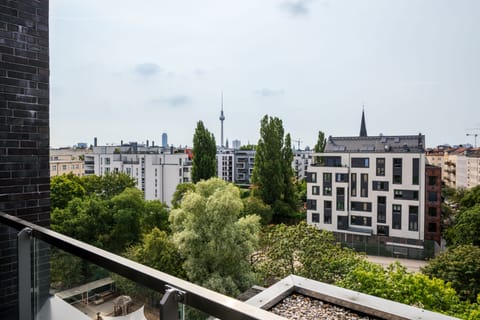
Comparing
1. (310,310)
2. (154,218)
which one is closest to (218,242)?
(154,218)

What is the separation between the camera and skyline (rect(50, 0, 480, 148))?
27.5ft

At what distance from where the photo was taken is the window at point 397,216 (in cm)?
1681

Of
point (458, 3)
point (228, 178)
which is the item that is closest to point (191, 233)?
point (458, 3)

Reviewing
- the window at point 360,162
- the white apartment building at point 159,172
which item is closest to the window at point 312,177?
the window at point 360,162

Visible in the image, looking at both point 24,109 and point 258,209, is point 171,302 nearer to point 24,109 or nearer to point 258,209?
point 24,109

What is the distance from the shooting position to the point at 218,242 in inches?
390

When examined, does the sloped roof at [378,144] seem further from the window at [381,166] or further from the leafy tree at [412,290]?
the leafy tree at [412,290]

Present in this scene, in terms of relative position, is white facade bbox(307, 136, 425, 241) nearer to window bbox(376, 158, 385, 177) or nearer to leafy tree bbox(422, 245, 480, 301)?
window bbox(376, 158, 385, 177)

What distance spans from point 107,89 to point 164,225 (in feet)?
37.0

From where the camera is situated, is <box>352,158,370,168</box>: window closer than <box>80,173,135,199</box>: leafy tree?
Yes

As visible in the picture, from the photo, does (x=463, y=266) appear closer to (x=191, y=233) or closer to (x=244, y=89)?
(x=191, y=233)

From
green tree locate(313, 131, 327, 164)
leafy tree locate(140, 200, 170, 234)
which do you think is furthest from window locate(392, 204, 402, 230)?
leafy tree locate(140, 200, 170, 234)

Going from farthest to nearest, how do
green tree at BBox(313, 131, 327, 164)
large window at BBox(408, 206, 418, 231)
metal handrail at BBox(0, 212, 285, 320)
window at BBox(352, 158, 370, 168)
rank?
green tree at BBox(313, 131, 327, 164) → window at BBox(352, 158, 370, 168) → large window at BBox(408, 206, 418, 231) → metal handrail at BBox(0, 212, 285, 320)

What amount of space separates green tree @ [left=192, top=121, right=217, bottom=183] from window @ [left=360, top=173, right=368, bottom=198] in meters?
8.14
